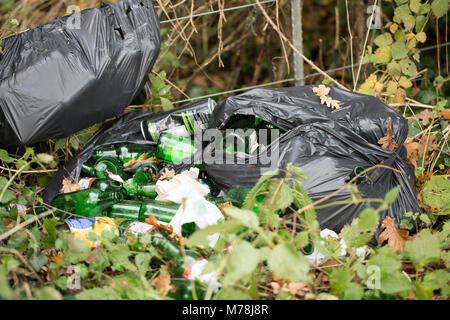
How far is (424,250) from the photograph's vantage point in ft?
4.36

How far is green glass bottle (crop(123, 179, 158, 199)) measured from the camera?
196cm

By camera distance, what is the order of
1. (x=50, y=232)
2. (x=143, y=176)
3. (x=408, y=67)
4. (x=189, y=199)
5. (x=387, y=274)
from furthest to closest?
(x=408, y=67) → (x=143, y=176) → (x=189, y=199) → (x=50, y=232) → (x=387, y=274)

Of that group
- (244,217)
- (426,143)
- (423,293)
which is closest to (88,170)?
(244,217)

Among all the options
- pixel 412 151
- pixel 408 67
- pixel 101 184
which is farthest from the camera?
pixel 408 67

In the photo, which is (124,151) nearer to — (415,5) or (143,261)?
(143,261)

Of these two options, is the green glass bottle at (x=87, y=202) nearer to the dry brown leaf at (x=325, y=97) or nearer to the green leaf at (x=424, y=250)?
the dry brown leaf at (x=325, y=97)

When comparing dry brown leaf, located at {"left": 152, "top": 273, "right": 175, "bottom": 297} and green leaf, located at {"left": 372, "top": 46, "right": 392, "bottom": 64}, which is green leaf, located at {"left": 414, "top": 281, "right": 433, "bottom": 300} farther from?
green leaf, located at {"left": 372, "top": 46, "right": 392, "bottom": 64}

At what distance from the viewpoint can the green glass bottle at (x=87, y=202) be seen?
6.06 feet

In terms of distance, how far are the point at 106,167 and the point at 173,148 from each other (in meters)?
0.34

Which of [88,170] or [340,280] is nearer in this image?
[340,280]

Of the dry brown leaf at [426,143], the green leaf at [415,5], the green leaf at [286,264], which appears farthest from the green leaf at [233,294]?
the green leaf at [415,5]

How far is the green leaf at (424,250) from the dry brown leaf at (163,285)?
2.48 ft

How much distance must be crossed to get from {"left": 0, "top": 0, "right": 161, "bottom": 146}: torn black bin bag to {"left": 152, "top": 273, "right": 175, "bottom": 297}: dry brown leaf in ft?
3.05
